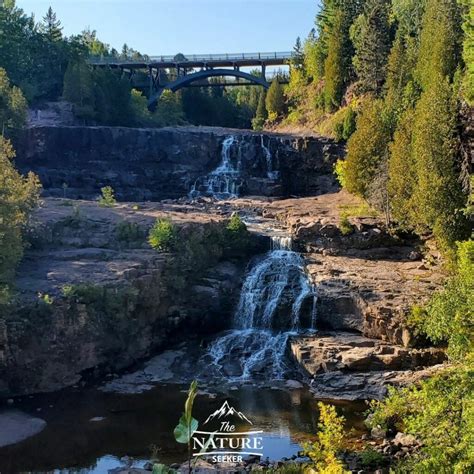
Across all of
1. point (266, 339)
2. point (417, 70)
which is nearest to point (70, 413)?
point (266, 339)

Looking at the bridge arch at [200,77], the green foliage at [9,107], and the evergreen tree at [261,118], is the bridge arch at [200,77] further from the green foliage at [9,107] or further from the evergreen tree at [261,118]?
the green foliage at [9,107]

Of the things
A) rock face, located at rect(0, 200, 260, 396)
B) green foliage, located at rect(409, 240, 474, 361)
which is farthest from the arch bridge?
green foliage, located at rect(409, 240, 474, 361)

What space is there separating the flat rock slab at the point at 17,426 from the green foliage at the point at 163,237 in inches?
538

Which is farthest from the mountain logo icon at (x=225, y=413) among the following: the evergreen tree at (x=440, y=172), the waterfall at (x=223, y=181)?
the waterfall at (x=223, y=181)

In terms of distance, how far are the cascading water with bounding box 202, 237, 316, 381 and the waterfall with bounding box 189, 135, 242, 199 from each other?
Result: 63.5 feet

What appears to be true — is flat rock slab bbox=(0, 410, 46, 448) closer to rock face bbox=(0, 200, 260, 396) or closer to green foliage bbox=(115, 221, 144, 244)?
rock face bbox=(0, 200, 260, 396)

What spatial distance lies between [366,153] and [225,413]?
25.1 m

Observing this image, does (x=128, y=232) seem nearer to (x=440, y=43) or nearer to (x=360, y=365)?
(x=360, y=365)

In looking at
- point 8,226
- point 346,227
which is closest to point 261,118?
point 346,227

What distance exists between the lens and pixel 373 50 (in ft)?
204

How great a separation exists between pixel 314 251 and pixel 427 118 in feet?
37.8

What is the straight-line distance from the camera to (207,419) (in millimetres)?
26781

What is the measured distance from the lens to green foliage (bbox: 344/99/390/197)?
45344 millimetres

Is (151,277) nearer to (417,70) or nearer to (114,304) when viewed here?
(114,304)
